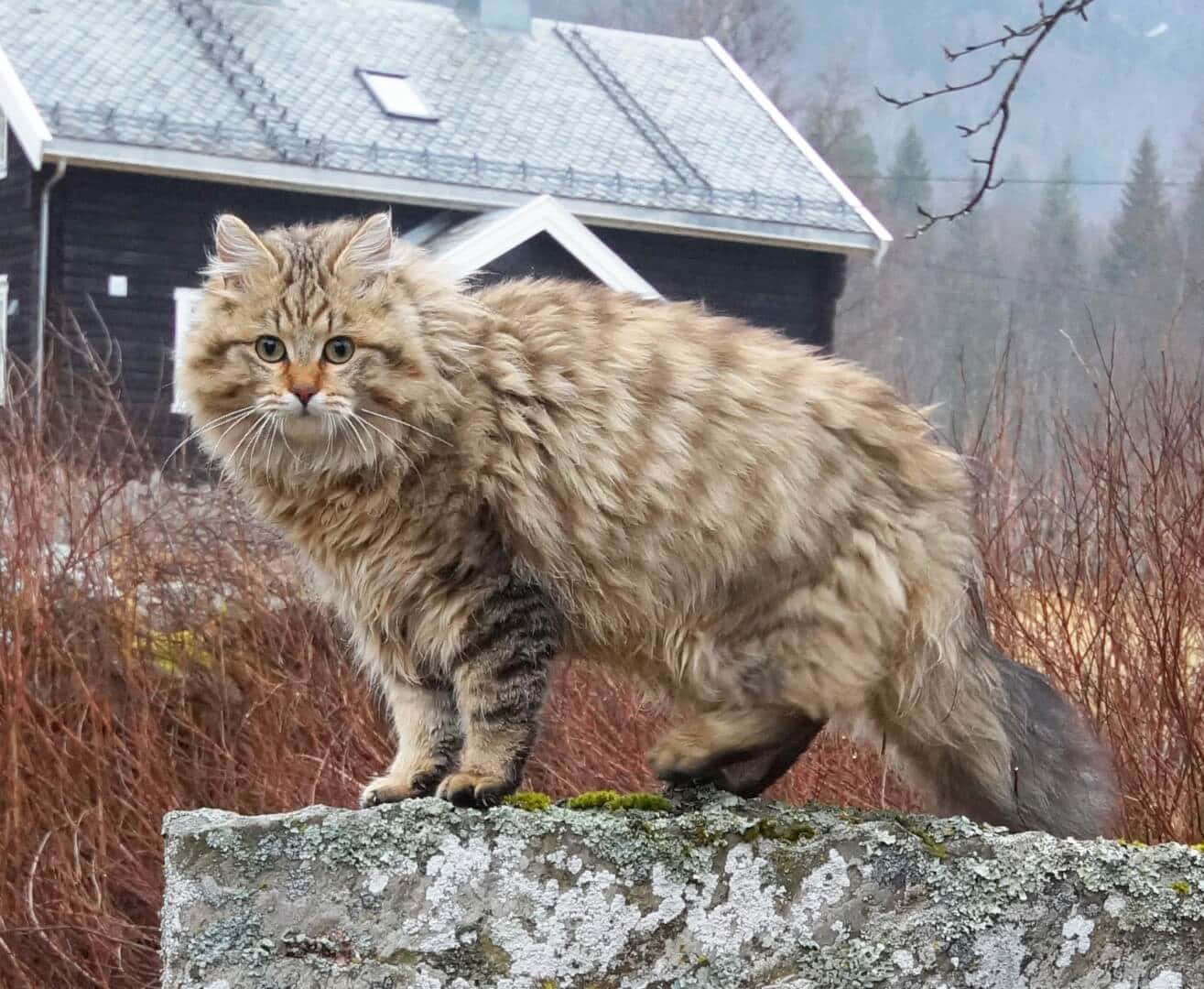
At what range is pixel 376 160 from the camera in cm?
1530

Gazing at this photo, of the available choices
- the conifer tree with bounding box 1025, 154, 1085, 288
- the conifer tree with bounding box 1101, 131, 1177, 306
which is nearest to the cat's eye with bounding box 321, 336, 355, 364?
the conifer tree with bounding box 1101, 131, 1177, 306

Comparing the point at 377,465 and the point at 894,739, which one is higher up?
the point at 377,465

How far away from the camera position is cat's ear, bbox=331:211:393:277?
3.12 m

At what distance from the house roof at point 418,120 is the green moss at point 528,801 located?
41.5 feet

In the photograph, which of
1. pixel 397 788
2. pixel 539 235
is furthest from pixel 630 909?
pixel 539 235

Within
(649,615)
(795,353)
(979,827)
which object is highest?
(795,353)

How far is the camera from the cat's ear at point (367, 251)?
10.2 feet

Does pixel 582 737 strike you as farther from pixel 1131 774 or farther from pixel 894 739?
pixel 894 739

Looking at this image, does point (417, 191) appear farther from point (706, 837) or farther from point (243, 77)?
point (706, 837)

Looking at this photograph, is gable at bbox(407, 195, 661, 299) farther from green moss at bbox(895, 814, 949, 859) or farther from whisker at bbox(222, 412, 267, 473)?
green moss at bbox(895, 814, 949, 859)

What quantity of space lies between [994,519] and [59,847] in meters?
3.60

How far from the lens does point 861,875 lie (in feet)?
8.50

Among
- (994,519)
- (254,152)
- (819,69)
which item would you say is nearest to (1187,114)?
(819,69)

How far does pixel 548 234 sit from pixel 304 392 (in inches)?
493
